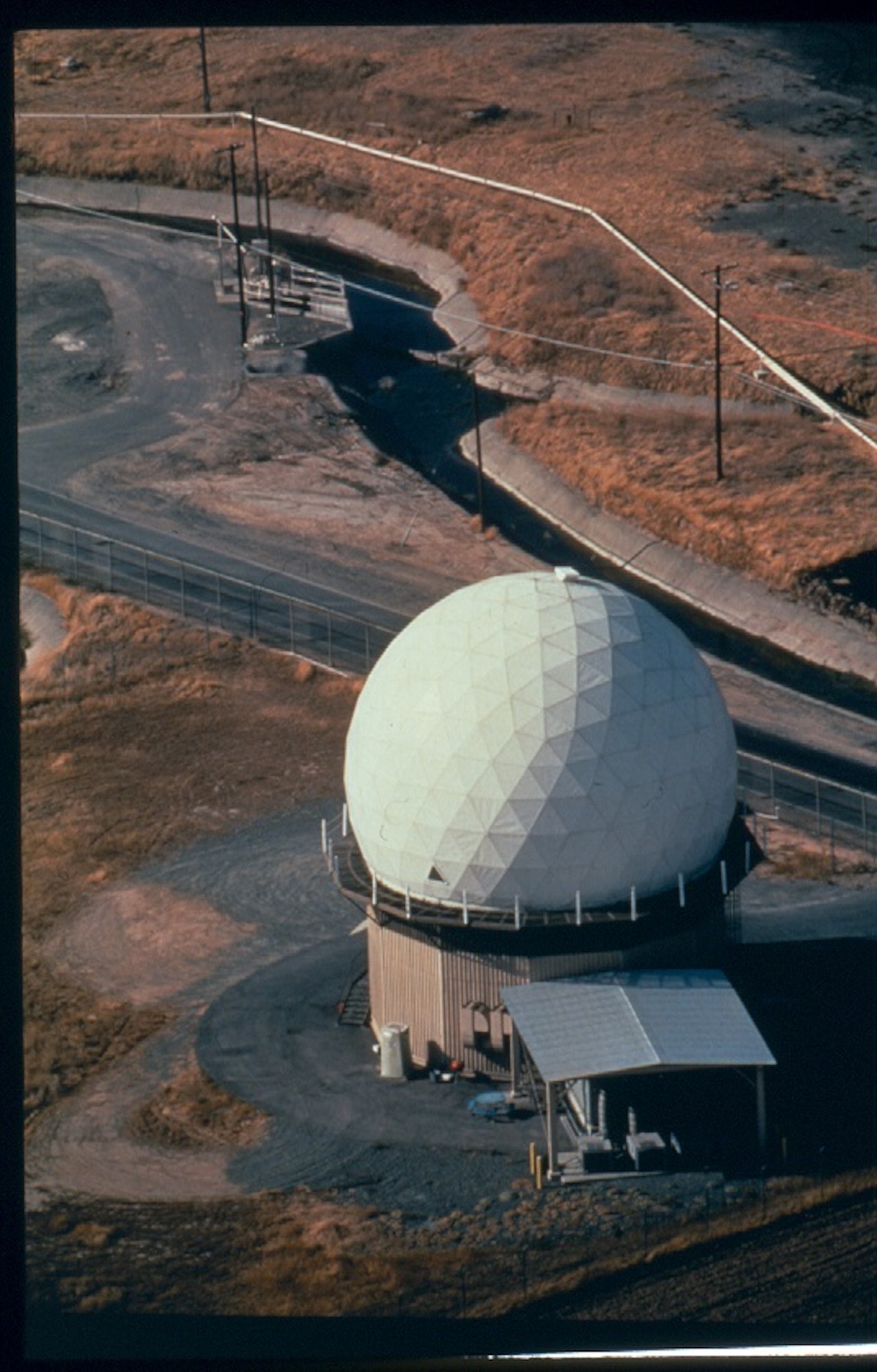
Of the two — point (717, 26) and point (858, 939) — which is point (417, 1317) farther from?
point (717, 26)

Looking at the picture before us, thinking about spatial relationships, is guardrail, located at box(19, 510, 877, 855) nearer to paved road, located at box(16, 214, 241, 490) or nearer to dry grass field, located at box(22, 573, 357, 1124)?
dry grass field, located at box(22, 573, 357, 1124)

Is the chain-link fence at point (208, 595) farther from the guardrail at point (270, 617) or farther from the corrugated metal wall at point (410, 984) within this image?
the corrugated metal wall at point (410, 984)

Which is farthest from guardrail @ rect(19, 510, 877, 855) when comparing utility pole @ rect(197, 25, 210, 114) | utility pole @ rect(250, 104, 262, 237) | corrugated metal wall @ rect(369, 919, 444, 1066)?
utility pole @ rect(197, 25, 210, 114)

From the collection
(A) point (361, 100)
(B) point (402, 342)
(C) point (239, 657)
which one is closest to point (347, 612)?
(C) point (239, 657)

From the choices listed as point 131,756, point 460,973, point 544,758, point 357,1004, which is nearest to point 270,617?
point 131,756

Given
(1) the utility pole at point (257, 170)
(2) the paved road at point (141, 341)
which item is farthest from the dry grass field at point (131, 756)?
(1) the utility pole at point (257, 170)

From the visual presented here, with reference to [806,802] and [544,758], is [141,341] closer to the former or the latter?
[806,802]
